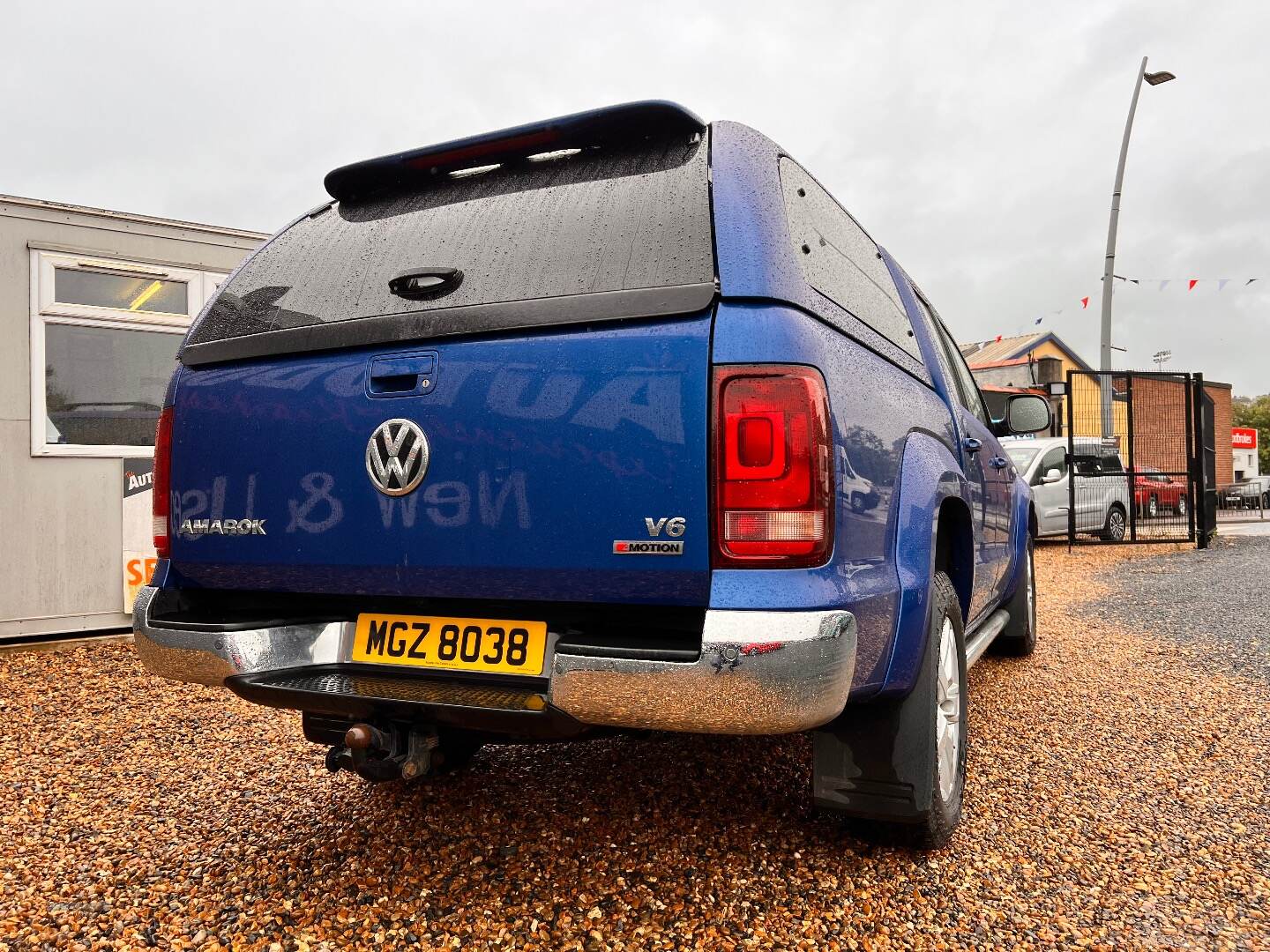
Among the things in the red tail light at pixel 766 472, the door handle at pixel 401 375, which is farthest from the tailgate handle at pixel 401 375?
the red tail light at pixel 766 472

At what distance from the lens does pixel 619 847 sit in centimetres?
270

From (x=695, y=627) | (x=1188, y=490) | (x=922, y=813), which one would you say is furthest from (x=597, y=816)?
(x=1188, y=490)

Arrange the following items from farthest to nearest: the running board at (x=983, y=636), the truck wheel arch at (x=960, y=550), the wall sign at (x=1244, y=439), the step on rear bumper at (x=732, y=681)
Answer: the wall sign at (x=1244, y=439) → the running board at (x=983, y=636) → the truck wheel arch at (x=960, y=550) → the step on rear bumper at (x=732, y=681)

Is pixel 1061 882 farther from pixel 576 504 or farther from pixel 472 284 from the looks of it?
pixel 472 284

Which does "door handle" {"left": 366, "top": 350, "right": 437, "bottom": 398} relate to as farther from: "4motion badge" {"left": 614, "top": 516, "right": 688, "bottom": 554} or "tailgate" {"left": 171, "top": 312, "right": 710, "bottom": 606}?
"4motion badge" {"left": 614, "top": 516, "right": 688, "bottom": 554}

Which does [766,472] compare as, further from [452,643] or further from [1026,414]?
[1026,414]

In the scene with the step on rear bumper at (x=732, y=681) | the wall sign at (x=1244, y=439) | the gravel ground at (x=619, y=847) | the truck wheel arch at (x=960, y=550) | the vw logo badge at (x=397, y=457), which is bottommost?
the gravel ground at (x=619, y=847)

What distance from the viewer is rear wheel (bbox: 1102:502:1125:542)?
14102 mm

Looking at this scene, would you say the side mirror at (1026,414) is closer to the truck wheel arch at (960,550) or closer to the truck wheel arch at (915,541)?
the truck wheel arch at (960,550)

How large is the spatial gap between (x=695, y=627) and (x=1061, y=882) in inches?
55.8

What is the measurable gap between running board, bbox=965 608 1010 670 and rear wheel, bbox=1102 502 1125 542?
10792 mm

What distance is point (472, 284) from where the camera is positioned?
7.28 ft

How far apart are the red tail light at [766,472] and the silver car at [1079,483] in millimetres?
12110

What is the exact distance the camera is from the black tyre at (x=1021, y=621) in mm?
5199
